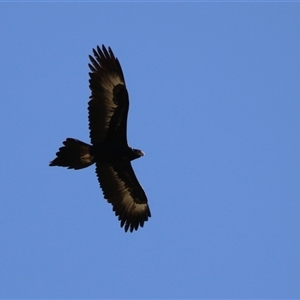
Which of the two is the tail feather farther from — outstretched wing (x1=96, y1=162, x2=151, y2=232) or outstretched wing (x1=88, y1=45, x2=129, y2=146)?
outstretched wing (x1=96, y1=162, x2=151, y2=232)

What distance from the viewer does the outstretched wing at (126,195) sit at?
22484 mm

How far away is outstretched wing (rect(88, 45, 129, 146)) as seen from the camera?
2100 cm

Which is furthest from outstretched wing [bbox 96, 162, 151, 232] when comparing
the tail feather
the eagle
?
the tail feather

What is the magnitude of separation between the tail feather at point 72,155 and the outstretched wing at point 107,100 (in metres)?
0.52

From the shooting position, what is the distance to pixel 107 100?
21.2 metres

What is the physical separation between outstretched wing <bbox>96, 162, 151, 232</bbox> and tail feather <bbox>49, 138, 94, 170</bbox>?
166 cm

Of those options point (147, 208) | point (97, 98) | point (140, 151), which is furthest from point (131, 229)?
point (97, 98)

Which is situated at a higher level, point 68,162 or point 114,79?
point 114,79

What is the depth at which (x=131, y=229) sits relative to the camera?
22750 millimetres

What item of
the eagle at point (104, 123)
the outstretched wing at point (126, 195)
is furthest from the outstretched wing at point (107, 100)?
the outstretched wing at point (126, 195)

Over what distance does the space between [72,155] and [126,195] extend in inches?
106

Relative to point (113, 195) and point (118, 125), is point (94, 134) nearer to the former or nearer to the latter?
point (118, 125)

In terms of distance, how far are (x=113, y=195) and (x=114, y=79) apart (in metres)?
3.24

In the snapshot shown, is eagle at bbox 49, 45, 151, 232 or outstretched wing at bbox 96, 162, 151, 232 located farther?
outstretched wing at bbox 96, 162, 151, 232
